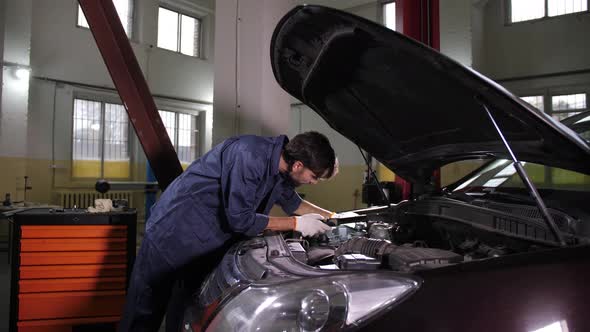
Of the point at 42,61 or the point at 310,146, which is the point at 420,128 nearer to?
the point at 310,146

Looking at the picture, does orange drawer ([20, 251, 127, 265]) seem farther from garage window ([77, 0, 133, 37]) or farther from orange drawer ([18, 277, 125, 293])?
garage window ([77, 0, 133, 37])

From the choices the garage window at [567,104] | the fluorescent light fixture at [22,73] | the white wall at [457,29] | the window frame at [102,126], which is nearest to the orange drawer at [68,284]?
the window frame at [102,126]

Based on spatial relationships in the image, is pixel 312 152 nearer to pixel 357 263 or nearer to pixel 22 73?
pixel 357 263

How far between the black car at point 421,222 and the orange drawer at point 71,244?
1.12 m

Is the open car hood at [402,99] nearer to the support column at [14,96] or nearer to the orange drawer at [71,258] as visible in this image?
the orange drawer at [71,258]

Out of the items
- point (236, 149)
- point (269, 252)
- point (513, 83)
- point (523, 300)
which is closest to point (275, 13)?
point (236, 149)

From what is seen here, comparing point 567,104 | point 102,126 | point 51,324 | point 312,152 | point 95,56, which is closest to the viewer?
point 312,152

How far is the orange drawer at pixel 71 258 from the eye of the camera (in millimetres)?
2125

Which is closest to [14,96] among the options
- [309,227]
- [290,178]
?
[290,178]

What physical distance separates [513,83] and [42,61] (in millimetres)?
8262

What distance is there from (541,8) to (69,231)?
8028 mm

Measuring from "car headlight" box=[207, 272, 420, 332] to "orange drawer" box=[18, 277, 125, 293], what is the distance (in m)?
1.75

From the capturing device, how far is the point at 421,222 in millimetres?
1791

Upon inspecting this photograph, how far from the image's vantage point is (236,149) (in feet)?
5.22
